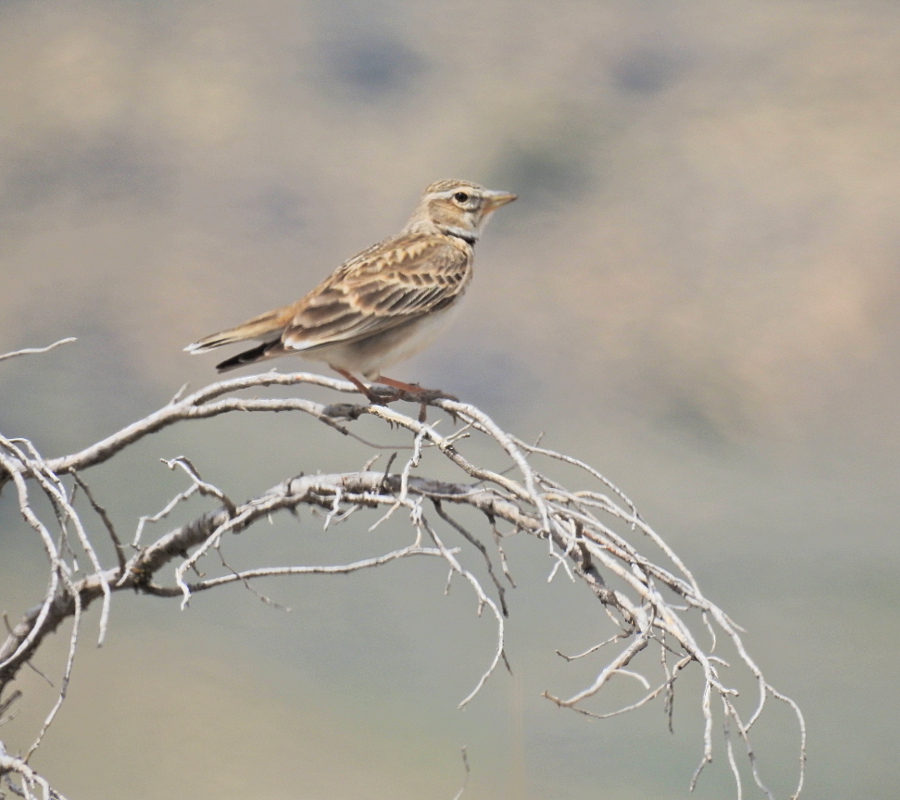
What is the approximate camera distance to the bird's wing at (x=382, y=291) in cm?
385

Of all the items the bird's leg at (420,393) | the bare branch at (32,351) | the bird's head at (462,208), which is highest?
the bird's head at (462,208)

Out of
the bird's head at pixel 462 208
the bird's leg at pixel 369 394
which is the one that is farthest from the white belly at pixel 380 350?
the bird's head at pixel 462 208

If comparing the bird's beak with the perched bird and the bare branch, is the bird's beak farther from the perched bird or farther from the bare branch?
the bare branch

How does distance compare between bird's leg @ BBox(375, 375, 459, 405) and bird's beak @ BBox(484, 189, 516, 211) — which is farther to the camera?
bird's beak @ BBox(484, 189, 516, 211)

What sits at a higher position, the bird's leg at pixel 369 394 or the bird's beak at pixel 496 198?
the bird's beak at pixel 496 198

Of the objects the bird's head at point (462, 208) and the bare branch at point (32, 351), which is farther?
the bird's head at point (462, 208)

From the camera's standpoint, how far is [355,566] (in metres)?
3.15

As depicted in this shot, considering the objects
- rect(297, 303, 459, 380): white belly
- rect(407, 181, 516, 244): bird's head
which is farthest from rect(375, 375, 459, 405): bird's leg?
rect(407, 181, 516, 244): bird's head

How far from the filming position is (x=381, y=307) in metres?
4.09

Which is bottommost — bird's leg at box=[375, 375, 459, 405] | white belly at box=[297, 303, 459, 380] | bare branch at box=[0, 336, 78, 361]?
bare branch at box=[0, 336, 78, 361]

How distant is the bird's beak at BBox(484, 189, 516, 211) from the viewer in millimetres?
4926

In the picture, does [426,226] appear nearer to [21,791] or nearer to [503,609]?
[503,609]

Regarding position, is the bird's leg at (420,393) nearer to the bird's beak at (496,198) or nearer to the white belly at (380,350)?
the white belly at (380,350)

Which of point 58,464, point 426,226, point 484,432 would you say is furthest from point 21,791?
point 426,226
